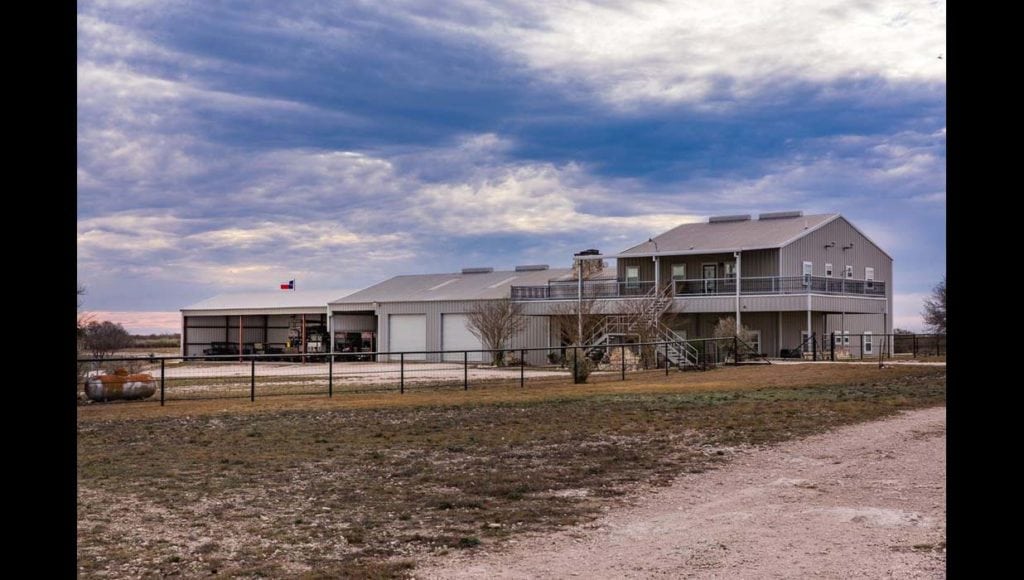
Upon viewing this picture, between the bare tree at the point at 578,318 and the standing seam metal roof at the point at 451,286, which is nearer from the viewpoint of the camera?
the bare tree at the point at 578,318

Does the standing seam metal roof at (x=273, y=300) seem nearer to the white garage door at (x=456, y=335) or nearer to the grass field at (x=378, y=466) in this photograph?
the white garage door at (x=456, y=335)

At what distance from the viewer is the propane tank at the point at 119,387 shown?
23.5 m

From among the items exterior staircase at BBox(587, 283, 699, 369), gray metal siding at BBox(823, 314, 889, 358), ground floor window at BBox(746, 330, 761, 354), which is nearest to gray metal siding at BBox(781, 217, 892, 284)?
gray metal siding at BBox(823, 314, 889, 358)

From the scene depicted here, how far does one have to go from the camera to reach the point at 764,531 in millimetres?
7875

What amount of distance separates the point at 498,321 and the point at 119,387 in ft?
82.6

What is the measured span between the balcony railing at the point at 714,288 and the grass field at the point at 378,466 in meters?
20.8

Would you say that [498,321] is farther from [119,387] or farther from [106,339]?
[119,387]

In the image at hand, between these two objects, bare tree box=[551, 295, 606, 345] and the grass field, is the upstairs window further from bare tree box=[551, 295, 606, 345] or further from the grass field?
the grass field

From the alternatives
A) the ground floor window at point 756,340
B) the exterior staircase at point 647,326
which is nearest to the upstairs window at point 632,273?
the exterior staircase at point 647,326

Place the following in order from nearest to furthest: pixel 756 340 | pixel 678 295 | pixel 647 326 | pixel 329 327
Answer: pixel 647 326 → pixel 756 340 → pixel 678 295 → pixel 329 327

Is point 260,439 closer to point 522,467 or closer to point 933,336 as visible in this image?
point 522,467

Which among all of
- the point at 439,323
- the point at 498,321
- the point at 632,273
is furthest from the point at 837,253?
the point at 439,323

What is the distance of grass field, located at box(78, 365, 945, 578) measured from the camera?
24.7ft
